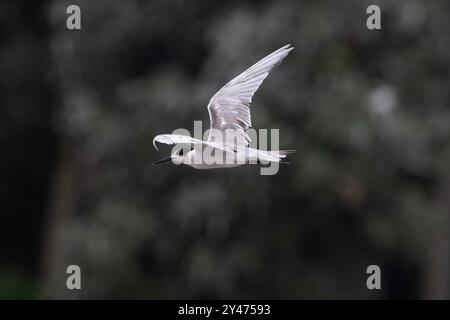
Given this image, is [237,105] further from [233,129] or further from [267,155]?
[267,155]

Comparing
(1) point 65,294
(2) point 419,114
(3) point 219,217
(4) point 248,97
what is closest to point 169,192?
(3) point 219,217

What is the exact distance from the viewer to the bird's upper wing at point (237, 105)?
4.32 meters

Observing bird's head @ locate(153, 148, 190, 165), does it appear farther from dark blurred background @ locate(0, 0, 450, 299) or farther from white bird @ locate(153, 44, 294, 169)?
dark blurred background @ locate(0, 0, 450, 299)

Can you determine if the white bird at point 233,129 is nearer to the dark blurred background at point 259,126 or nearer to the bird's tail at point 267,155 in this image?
the bird's tail at point 267,155

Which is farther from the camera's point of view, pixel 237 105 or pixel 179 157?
pixel 237 105

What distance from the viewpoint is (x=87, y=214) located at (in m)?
11.4

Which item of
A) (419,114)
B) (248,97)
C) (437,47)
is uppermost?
(437,47)

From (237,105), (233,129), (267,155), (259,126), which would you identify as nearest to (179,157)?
(267,155)

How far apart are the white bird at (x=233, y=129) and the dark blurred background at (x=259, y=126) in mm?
4166

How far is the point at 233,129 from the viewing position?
14.4 ft

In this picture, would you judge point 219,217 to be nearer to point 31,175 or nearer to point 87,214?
point 87,214

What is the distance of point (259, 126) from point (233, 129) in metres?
4.32

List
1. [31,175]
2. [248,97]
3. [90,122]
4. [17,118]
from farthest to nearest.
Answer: [31,175] → [17,118] → [90,122] → [248,97]
